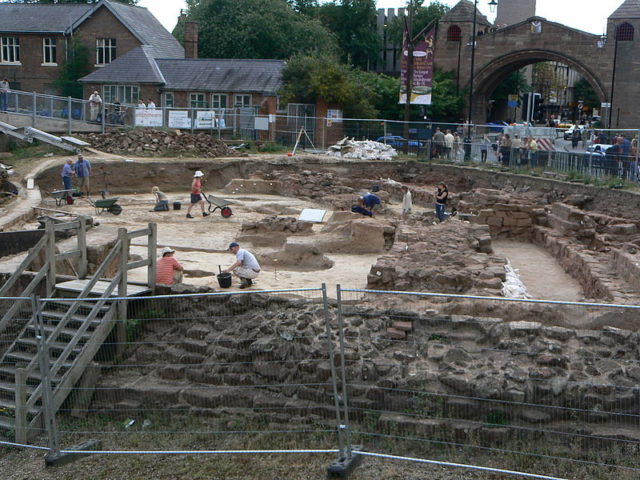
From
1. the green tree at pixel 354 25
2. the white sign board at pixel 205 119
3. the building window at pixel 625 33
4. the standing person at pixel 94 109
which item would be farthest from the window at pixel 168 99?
the building window at pixel 625 33

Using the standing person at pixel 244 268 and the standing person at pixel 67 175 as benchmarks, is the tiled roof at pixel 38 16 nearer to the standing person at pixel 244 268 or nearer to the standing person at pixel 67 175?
the standing person at pixel 67 175

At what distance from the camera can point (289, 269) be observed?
17766mm

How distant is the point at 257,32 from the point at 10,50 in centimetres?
1446

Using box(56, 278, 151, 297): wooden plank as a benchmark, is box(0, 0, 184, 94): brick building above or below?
above

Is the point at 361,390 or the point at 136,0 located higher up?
the point at 136,0

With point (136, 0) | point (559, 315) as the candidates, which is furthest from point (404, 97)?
point (136, 0)

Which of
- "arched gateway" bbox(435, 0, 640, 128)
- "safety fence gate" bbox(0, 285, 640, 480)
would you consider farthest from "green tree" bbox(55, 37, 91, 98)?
"safety fence gate" bbox(0, 285, 640, 480)

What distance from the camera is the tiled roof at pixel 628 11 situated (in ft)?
162

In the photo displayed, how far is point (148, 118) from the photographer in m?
36.6

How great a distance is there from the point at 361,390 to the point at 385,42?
61306 millimetres

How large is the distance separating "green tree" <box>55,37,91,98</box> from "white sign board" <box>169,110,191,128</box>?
1405 centimetres

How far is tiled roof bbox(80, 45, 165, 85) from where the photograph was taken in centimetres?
4503

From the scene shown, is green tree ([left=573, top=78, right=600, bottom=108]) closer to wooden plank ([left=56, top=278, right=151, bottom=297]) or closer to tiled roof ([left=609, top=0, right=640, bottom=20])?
tiled roof ([left=609, top=0, right=640, bottom=20])

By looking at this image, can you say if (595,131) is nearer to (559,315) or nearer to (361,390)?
(559,315)
